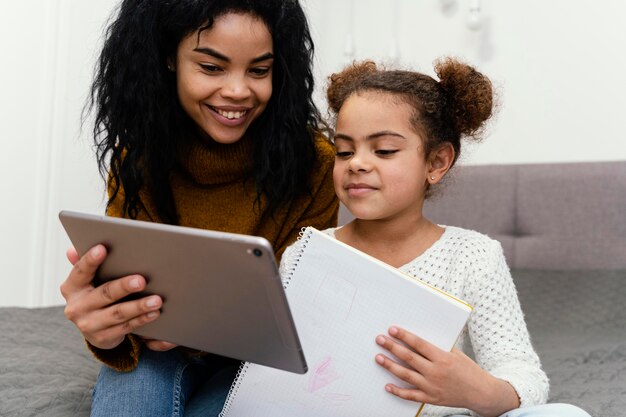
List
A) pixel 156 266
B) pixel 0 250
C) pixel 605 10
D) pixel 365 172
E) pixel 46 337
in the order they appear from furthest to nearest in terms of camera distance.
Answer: pixel 0 250 → pixel 605 10 → pixel 46 337 → pixel 365 172 → pixel 156 266

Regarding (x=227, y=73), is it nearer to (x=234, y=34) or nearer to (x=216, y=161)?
(x=234, y=34)

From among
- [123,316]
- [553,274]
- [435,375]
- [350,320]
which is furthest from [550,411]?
[553,274]

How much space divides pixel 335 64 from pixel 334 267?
181cm

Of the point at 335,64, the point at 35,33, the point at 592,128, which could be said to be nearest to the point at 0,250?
the point at 35,33

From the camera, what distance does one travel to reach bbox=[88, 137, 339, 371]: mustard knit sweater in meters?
1.16

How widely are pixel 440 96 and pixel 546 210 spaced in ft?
2.49

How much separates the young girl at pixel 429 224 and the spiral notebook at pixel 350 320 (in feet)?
0.11

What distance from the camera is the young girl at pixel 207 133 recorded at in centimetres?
103

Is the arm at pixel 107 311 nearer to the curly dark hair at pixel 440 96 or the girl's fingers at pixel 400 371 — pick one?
the girl's fingers at pixel 400 371

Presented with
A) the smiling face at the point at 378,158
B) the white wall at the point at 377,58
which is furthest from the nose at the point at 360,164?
the white wall at the point at 377,58

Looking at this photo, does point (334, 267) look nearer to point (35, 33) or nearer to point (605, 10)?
point (605, 10)

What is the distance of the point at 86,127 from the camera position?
234cm

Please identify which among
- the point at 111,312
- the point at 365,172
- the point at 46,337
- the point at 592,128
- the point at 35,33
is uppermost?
the point at 35,33

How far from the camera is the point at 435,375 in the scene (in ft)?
2.53
